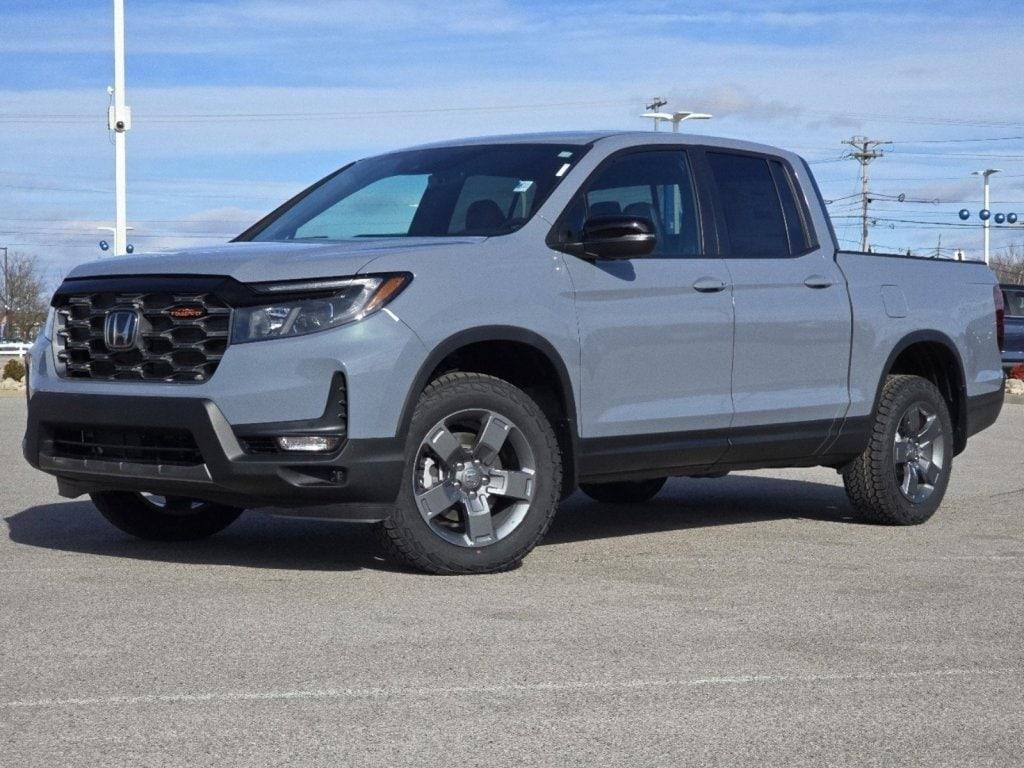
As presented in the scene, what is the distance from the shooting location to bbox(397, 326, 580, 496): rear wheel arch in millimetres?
7117

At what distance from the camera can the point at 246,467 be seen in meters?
6.69

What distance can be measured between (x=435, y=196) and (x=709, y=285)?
4.40 ft

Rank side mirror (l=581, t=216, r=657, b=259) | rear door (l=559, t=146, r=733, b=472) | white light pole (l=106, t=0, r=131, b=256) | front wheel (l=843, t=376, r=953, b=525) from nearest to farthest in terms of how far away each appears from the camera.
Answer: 1. side mirror (l=581, t=216, r=657, b=259)
2. rear door (l=559, t=146, r=733, b=472)
3. front wheel (l=843, t=376, r=953, b=525)
4. white light pole (l=106, t=0, r=131, b=256)

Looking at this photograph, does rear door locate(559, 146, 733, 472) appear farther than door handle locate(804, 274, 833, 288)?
No

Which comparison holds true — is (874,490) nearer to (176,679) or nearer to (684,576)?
(684,576)

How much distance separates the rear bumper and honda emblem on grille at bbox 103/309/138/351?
0.22 m

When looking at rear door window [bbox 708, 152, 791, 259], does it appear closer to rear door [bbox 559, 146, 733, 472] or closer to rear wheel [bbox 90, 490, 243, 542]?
rear door [bbox 559, 146, 733, 472]

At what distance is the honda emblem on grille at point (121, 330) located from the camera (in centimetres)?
695

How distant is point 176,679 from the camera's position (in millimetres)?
5004

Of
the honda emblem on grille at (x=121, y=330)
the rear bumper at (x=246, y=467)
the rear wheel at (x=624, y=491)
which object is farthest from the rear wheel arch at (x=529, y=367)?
the rear wheel at (x=624, y=491)

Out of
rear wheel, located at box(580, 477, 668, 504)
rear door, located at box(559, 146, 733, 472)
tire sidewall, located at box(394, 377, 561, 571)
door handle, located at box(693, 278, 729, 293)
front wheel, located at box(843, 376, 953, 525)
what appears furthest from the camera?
rear wheel, located at box(580, 477, 668, 504)

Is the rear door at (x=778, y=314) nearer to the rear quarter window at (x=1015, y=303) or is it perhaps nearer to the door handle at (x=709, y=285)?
the door handle at (x=709, y=285)

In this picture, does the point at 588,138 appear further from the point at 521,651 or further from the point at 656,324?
the point at 521,651

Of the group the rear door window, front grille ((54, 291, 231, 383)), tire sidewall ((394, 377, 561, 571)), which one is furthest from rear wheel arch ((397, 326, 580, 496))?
the rear door window
